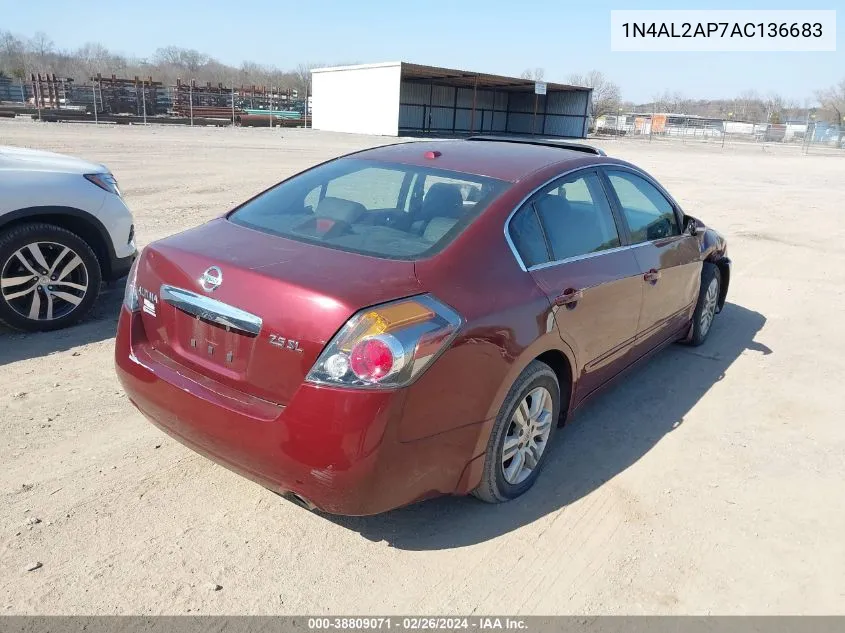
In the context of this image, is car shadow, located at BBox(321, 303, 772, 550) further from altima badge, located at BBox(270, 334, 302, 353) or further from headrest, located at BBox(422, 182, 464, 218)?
headrest, located at BBox(422, 182, 464, 218)

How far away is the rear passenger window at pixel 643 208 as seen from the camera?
4066 millimetres

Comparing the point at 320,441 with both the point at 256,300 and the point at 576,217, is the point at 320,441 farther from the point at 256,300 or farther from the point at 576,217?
the point at 576,217

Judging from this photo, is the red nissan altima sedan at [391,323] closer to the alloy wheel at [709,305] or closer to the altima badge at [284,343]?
the altima badge at [284,343]

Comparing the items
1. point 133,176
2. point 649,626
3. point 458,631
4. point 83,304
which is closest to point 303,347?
point 458,631

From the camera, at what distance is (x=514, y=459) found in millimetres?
3162

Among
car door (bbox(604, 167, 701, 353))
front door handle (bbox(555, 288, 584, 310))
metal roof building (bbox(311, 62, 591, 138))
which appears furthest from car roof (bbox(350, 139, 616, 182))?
metal roof building (bbox(311, 62, 591, 138))

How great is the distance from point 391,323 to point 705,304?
385 centimetres

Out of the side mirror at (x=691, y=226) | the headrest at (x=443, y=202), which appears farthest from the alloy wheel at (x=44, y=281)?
the side mirror at (x=691, y=226)

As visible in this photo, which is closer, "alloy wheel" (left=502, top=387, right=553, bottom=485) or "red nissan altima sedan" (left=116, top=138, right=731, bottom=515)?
"red nissan altima sedan" (left=116, top=138, right=731, bottom=515)

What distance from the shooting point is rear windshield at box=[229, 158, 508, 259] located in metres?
2.96

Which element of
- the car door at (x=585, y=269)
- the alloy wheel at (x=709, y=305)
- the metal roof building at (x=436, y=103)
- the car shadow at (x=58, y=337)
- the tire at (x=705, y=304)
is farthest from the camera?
the metal roof building at (x=436, y=103)

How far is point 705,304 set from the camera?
536 centimetres

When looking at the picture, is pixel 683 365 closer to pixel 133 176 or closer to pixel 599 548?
pixel 599 548

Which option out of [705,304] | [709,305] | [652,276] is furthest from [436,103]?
[652,276]
